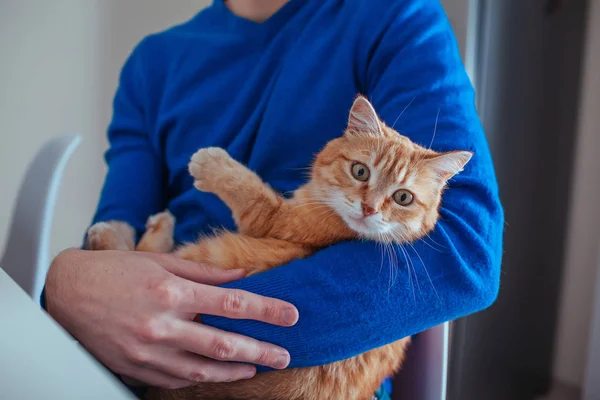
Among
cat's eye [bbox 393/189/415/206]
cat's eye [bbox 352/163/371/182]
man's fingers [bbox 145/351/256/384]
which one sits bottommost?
man's fingers [bbox 145/351/256/384]

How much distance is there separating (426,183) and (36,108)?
81cm

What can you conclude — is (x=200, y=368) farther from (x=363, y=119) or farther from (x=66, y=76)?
(x=66, y=76)

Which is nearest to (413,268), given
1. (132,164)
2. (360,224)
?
(360,224)

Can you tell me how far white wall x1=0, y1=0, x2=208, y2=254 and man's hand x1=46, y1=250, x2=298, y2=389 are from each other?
0.37 meters

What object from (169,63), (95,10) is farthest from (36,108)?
(169,63)

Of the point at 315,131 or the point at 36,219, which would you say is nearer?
the point at 315,131

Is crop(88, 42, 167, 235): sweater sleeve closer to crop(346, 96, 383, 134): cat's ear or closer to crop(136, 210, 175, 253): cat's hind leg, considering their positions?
crop(136, 210, 175, 253): cat's hind leg

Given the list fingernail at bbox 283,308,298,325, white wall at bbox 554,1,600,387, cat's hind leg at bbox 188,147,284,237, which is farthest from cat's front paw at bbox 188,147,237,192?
white wall at bbox 554,1,600,387

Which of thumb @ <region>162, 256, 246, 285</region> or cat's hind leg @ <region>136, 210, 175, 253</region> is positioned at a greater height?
thumb @ <region>162, 256, 246, 285</region>

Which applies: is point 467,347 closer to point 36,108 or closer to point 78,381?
point 78,381

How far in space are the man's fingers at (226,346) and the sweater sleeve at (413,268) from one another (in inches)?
0.4

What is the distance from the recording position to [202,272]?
→ 586 millimetres

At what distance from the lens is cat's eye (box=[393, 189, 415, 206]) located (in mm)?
582

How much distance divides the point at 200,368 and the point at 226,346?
0.05 metres
